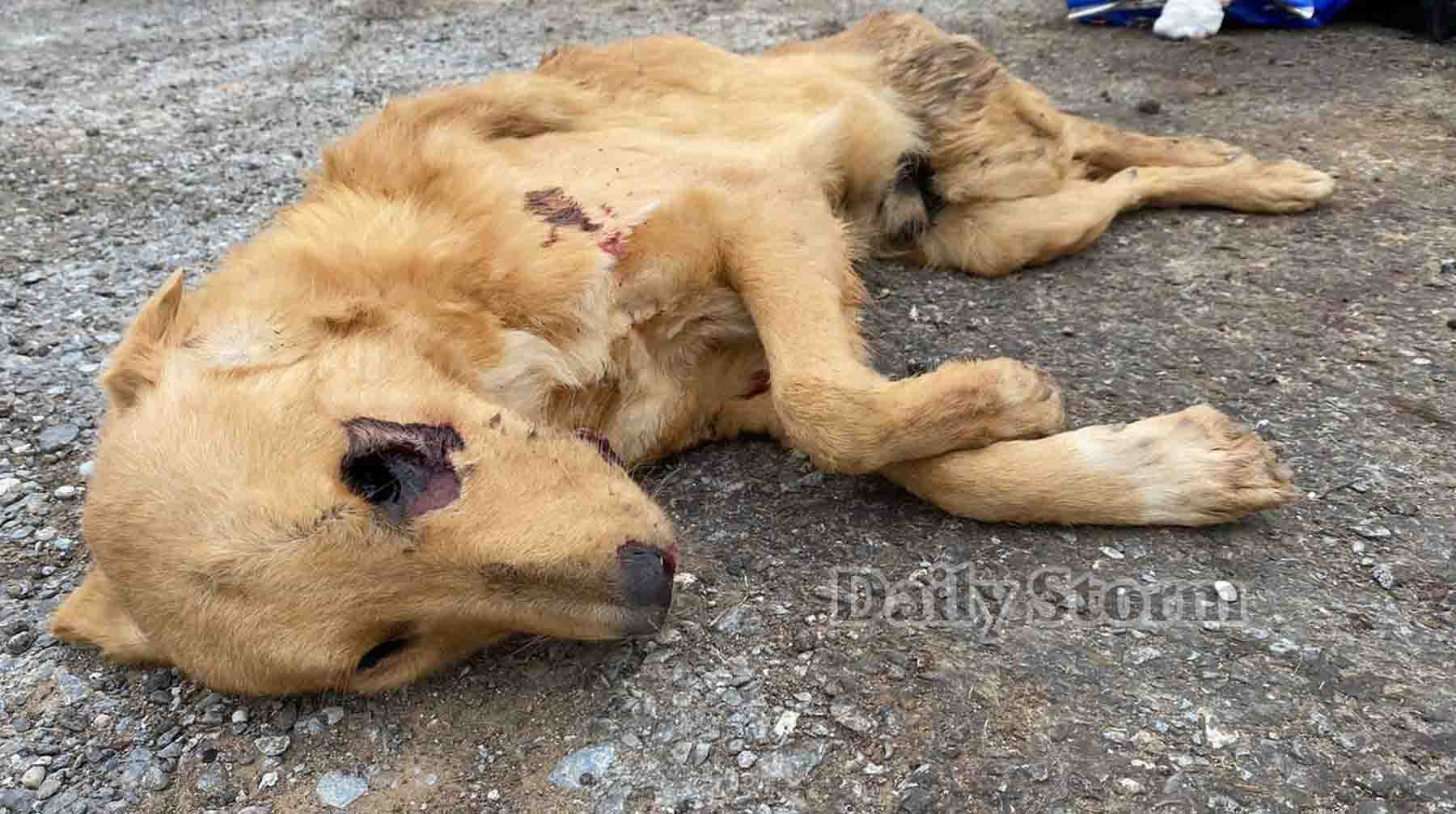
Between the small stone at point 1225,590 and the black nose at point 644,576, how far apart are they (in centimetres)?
131

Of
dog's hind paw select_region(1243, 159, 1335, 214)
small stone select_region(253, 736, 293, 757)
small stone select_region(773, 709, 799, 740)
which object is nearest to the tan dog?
small stone select_region(253, 736, 293, 757)

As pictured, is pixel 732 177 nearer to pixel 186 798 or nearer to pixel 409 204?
pixel 409 204

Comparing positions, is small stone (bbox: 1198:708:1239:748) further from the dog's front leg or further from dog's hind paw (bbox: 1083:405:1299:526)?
the dog's front leg

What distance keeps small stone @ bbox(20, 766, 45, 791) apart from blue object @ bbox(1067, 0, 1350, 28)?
7.33 meters

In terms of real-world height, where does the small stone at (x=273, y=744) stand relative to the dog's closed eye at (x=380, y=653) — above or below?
below

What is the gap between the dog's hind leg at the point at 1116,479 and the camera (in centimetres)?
261

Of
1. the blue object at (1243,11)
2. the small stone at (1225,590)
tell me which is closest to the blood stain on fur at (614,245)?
the small stone at (1225,590)

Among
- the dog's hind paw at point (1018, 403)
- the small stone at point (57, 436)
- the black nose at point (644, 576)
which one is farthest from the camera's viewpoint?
the small stone at point (57, 436)

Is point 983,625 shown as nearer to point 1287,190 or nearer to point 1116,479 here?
point 1116,479

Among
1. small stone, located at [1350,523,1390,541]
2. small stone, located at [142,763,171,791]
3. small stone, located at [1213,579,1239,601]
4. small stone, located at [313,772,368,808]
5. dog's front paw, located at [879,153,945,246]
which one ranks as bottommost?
small stone, located at [142,763,171,791]

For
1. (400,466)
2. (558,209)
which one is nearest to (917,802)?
(400,466)

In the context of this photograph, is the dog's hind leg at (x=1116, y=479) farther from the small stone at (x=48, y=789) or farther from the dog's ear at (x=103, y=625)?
the small stone at (x=48, y=789)

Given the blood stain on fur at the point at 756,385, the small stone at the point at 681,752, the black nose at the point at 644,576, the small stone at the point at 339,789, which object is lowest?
the small stone at the point at 339,789

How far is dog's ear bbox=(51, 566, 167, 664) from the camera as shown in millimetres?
2584
